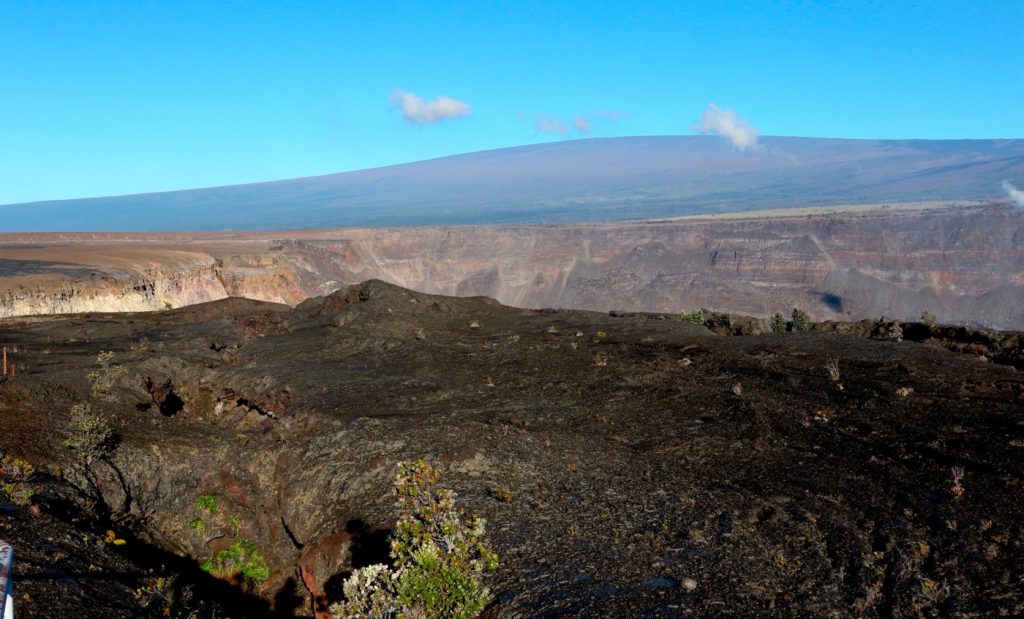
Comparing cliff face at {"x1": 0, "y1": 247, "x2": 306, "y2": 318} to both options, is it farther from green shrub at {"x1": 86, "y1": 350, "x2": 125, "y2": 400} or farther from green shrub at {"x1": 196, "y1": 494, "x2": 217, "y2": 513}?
green shrub at {"x1": 196, "y1": 494, "x2": 217, "y2": 513}

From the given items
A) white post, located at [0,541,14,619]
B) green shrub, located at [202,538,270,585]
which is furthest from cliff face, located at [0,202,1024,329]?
white post, located at [0,541,14,619]

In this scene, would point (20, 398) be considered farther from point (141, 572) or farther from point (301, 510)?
point (141, 572)

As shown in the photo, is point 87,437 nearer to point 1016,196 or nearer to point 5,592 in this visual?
point 5,592

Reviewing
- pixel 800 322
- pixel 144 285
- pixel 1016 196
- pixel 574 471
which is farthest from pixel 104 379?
pixel 1016 196

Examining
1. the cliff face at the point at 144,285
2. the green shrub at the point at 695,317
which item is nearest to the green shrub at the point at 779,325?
the green shrub at the point at 695,317

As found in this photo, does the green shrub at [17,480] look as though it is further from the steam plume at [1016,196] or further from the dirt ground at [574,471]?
the steam plume at [1016,196]

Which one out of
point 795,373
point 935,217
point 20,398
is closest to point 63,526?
point 20,398
